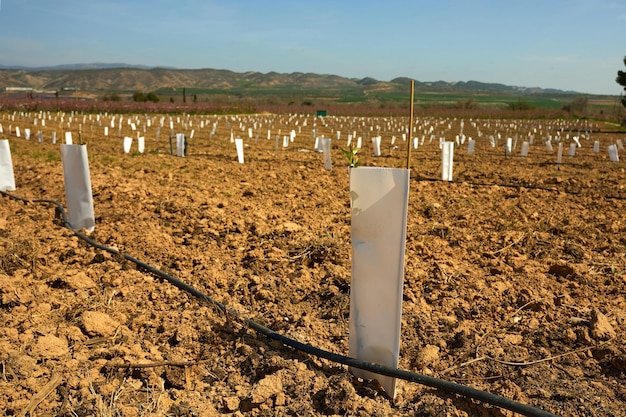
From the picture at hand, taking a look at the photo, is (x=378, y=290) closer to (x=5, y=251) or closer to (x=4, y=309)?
(x=4, y=309)

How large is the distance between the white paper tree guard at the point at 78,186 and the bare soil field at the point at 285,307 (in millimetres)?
164

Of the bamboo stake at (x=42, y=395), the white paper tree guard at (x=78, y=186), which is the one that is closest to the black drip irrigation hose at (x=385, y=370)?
the bamboo stake at (x=42, y=395)

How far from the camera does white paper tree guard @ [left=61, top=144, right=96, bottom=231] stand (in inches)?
204

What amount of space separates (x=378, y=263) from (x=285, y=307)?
1.30 meters

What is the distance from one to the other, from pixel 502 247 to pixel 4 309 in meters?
4.34

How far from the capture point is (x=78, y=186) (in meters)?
5.29

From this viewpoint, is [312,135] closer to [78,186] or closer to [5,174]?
[5,174]

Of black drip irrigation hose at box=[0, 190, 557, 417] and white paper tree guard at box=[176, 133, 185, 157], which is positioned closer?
black drip irrigation hose at box=[0, 190, 557, 417]

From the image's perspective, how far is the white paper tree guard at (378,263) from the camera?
2502mm

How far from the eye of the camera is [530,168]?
1210cm

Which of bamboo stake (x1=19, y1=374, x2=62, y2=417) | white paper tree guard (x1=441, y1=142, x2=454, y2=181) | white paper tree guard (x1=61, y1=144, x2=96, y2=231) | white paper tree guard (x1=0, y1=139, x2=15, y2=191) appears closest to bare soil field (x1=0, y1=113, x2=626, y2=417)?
bamboo stake (x1=19, y1=374, x2=62, y2=417)

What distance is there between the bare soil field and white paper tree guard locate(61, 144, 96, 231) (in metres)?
0.16

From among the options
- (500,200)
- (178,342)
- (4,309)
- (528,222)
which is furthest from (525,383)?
(500,200)

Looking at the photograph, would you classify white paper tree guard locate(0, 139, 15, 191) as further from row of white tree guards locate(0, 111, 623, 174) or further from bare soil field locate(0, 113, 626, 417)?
row of white tree guards locate(0, 111, 623, 174)
